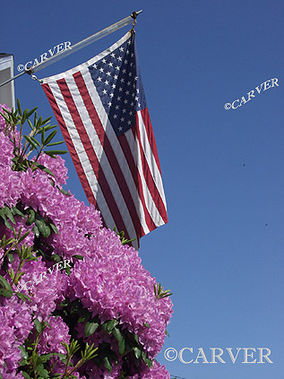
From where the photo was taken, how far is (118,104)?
764 centimetres

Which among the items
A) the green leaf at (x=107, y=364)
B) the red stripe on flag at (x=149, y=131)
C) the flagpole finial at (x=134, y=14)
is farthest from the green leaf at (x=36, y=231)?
the flagpole finial at (x=134, y=14)

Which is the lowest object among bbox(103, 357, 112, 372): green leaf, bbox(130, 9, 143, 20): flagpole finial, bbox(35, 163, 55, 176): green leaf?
bbox(103, 357, 112, 372): green leaf

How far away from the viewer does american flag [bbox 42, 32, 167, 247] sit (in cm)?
714

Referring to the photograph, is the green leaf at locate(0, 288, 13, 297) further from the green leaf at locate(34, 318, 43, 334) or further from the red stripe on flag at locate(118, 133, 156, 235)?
the red stripe on flag at locate(118, 133, 156, 235)

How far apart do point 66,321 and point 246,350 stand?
515cm

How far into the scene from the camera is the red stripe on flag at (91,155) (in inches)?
281

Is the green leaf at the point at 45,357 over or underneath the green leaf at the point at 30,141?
underneath

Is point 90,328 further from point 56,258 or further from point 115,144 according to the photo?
point 115,144

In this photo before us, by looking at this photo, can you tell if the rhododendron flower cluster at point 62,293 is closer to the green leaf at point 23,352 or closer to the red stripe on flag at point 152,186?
the green leaf at point 23,352

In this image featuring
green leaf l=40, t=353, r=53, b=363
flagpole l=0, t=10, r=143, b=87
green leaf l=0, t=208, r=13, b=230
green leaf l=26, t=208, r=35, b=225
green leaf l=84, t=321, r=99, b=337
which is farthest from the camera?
flagpole l=0, t=10, r=143, b=87

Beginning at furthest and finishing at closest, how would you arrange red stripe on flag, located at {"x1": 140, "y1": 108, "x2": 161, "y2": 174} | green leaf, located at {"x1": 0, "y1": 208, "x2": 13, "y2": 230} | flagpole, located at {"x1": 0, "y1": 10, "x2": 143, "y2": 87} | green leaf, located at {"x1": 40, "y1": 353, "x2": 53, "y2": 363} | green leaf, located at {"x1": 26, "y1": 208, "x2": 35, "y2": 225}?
red stripe on flag, located at {"x1": 140, "y1": 108, "x2": 161, "y2": 174} < flagpole, located at {"x1": 0, "y1": 10, "x2": 143, "y2": 87} < green leaf, located at {"x1": 26, "y1": 208, "x2": 35, "y2": 225} < green leaf, located at {"x1": 0, "y1": 208, "x2": 13, "y2": 230} < green leaf, located at {"x1": 40, "y1": 353, "x2": 53, "y2": 363}

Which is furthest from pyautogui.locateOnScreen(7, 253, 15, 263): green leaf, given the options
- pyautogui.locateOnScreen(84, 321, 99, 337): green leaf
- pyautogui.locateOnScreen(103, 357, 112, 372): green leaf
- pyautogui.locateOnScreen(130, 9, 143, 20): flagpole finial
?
pyautogui.locateOnScreen(130, 9, 143, 20): flagpole finial

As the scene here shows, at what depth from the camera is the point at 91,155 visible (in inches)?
281

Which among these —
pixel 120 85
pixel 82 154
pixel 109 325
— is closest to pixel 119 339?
pixel 109 325
